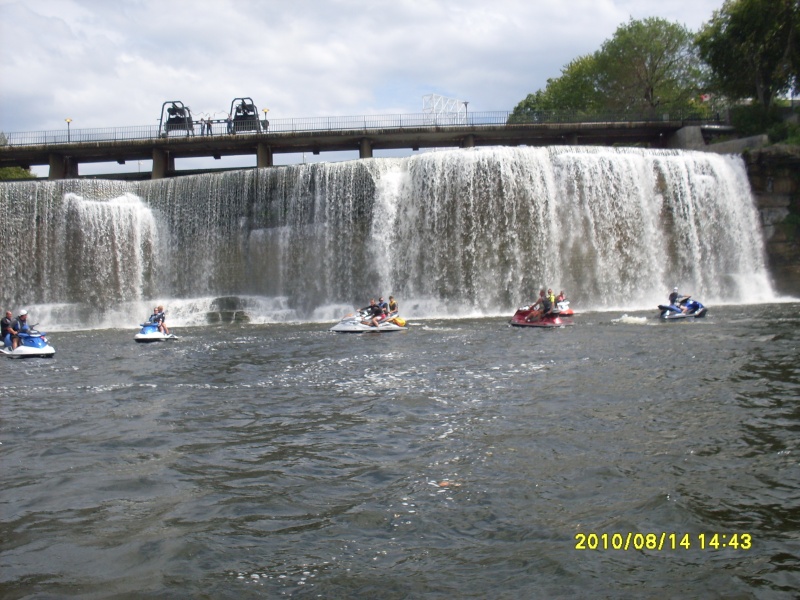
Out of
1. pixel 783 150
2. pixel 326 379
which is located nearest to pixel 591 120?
pixel 783 150

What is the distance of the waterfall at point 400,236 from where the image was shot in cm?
3122

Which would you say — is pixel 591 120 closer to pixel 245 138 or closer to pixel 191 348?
pixel 245 138

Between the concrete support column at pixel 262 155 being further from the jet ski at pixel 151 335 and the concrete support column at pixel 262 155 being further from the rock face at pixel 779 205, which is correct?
the rock face at pixel 779 205

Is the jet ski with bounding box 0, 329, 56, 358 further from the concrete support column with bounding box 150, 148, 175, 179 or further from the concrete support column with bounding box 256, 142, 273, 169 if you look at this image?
the concrete support column with bounding box 150, 148, 175, 179

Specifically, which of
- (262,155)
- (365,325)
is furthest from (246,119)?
(365,325)

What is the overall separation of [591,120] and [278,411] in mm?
38625

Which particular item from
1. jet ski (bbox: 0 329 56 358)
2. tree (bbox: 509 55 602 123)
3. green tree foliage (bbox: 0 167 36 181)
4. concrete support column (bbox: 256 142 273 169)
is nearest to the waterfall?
concrete support column (bbox: 256 142 273 169)

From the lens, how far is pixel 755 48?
4194 centimetres

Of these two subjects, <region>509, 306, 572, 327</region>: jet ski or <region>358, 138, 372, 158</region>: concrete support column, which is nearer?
<region>509, 306, 572, 327</region>: jet ski

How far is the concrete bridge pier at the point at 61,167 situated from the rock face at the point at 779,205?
36027mm

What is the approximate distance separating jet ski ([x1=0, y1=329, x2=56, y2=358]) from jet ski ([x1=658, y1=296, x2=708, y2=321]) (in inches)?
685

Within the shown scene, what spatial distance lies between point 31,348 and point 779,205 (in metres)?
31.1

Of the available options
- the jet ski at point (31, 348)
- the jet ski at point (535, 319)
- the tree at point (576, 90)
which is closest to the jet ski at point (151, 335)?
the jet ski at point (31, 348)

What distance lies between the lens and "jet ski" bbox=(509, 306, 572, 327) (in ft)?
74.0
